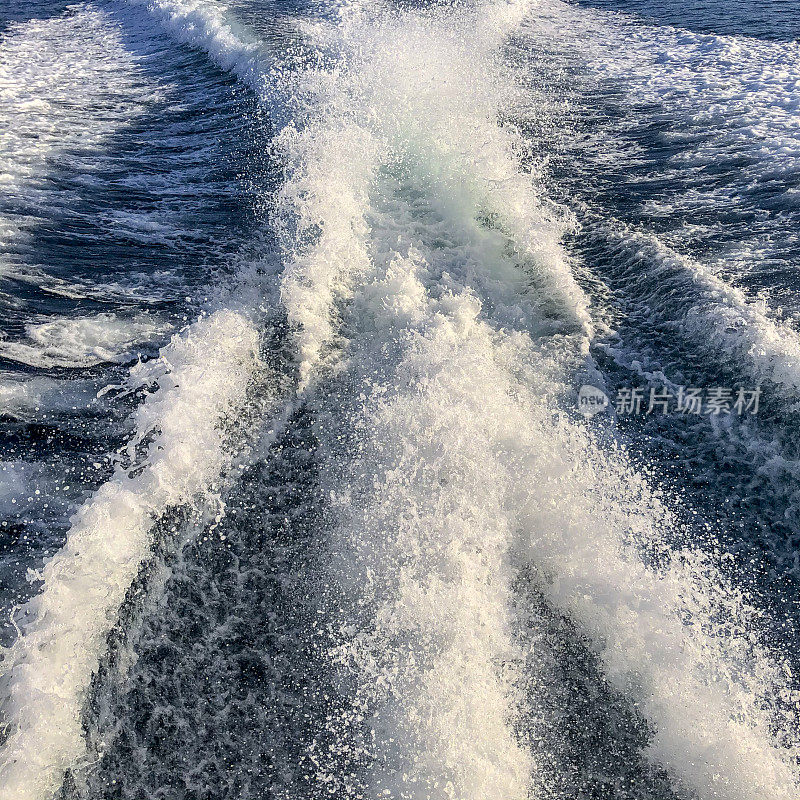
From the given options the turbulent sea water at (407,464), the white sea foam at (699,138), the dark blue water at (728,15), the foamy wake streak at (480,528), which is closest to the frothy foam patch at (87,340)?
the turbulent sea water at (407,464)

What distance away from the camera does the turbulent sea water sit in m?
4.25

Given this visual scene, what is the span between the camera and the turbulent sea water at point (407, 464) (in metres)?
4.25

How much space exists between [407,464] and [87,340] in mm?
4569

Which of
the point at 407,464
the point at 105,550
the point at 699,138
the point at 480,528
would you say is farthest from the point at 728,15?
the point at 105,550

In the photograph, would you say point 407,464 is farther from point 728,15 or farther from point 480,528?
point 728,15

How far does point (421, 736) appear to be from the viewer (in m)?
4.19

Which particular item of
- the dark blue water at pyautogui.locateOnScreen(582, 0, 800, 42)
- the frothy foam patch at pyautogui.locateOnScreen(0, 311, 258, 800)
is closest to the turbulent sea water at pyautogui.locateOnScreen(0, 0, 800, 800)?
the frothy foam patch at pyautogui.locateOnScreen(0, 311, 258, 800)

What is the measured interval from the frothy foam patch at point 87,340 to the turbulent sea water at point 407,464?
0.05 m

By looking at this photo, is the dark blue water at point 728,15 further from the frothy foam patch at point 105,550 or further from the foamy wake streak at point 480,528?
the frothy foam patch at point 105,550

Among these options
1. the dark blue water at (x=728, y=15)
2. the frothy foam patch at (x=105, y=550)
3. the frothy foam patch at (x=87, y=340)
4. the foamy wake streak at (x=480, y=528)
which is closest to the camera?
the frothy foam patch at (x=105, y=550)

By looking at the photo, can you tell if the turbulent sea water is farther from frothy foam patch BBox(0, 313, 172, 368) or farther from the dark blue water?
the dark blue water

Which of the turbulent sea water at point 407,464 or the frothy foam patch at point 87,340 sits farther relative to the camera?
the frothy foam patch at point 87,340

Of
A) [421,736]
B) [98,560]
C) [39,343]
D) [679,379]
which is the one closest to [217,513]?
[98,560]

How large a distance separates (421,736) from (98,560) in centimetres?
303
